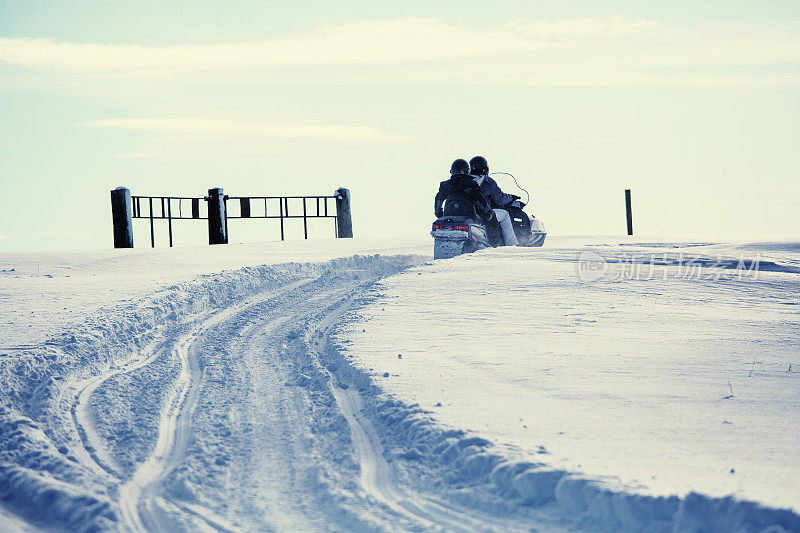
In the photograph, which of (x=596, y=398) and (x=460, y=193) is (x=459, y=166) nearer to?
(x=460, y=193)

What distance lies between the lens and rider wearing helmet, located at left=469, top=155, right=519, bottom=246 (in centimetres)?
1246

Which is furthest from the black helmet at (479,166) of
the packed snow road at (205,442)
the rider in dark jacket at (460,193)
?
the packed snow road at (205,442)

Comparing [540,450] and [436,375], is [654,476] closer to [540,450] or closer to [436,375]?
[540,450]

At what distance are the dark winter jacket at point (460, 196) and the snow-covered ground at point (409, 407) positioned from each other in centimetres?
322

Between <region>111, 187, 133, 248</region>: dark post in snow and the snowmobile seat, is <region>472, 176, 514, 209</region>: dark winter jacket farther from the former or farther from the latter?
<region>111, 187, 133, 248</region>: dark post in snow

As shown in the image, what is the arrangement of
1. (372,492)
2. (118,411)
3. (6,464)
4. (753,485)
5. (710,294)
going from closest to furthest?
(753,485) < (372,492) < (6,464) < (118,411) < (710,294)

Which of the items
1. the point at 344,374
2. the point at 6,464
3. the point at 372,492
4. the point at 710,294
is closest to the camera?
the point at 372,492

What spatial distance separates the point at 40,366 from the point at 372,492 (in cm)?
337

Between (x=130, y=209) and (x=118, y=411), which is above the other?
(x=130, y=209)

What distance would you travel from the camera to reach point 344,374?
539 centimetres

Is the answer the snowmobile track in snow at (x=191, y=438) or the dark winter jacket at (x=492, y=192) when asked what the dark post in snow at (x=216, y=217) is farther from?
the snowmobile track in snow at (x=191, y=438)

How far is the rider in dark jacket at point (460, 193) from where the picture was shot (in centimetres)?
1198

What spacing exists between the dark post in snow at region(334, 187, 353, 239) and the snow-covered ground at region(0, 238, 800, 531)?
13.1 m

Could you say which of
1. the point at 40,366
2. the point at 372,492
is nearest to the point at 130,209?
the point at 40,366
